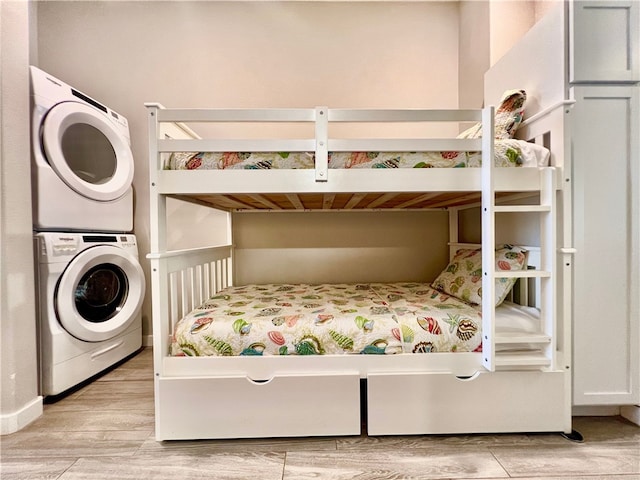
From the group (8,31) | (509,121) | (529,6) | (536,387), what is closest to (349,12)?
(529,6)

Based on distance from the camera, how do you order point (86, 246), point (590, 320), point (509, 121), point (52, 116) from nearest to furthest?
point (590, 320), point (509, 121), point (52, 116), point (86, 246)

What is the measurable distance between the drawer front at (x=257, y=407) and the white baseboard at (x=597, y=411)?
3.57 feet

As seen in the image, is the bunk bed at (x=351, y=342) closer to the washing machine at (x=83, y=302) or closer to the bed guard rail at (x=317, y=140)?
the bed guard rail at (x=317, y=140)

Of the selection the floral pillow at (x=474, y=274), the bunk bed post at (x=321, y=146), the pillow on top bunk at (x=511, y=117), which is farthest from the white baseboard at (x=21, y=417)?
the pillow on top bunk at (x=511, y=117)

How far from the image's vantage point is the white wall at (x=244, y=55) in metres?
2.49

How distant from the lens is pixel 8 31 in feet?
4.83

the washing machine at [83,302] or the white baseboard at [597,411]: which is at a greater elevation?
the washing machine at [83,302]

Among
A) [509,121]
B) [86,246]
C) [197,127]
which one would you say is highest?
[197,127]

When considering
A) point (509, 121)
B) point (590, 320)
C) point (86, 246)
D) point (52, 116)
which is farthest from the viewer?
point (86, 246)

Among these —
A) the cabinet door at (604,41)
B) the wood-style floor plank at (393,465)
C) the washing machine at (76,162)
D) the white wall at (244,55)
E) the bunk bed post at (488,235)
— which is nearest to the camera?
the wood-style floor plank at (393,465)

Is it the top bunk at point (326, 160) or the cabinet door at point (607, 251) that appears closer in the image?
the top bunk at point (326, 160)

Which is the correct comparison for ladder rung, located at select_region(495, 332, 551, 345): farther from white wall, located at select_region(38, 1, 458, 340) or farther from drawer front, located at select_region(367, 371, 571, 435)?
white wall, located at select_region(38, 1, 458, 340)

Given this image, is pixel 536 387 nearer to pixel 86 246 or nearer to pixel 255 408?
pixel 255 408

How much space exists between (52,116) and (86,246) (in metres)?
0.71
